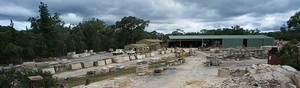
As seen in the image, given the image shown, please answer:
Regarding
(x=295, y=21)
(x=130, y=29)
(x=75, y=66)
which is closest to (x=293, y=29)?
(x=295, y=21)

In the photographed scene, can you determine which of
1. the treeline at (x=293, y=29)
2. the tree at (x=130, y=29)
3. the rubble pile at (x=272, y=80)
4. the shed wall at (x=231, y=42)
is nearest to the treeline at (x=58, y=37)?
the tree at (x=130, y=29)

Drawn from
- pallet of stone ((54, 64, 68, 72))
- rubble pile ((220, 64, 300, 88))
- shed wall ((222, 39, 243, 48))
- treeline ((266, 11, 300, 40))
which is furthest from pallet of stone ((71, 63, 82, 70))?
treeline ((266, 11, 300, 40))

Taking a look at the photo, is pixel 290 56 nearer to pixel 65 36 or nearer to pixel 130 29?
pixel 65 36

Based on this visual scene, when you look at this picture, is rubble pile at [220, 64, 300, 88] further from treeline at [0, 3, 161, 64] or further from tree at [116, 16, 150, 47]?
tree at [116, 16, 150, 47]

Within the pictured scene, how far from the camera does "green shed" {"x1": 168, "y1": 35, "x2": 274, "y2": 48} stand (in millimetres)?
77062

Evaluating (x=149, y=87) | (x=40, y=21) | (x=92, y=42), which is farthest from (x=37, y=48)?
(x=149, y=87)

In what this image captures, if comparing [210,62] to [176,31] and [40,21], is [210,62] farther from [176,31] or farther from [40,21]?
[176,31]

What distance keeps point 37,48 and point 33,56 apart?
325cm

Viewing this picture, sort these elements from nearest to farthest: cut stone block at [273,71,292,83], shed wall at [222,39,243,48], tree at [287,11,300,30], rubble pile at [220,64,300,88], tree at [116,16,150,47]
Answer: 1. rubble pile at [220,64,300,88]
2. cut stone block at [273,71,292,83]
3. shed wall at [222,39,243,48]
4. tree at [116,16,150,47]
5. tree at [287,11,300,30]

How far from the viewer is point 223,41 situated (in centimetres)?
7719

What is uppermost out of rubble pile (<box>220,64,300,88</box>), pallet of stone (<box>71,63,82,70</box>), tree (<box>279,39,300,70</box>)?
tree (<box>279,39,300,70</box>)

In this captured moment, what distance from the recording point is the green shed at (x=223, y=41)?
7706cm

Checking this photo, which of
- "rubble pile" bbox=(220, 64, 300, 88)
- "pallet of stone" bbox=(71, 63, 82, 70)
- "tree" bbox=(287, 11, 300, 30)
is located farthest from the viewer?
"tree" bbox=(287, 11, 300, 30)

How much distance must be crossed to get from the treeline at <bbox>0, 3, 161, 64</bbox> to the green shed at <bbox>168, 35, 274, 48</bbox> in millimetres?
15078
